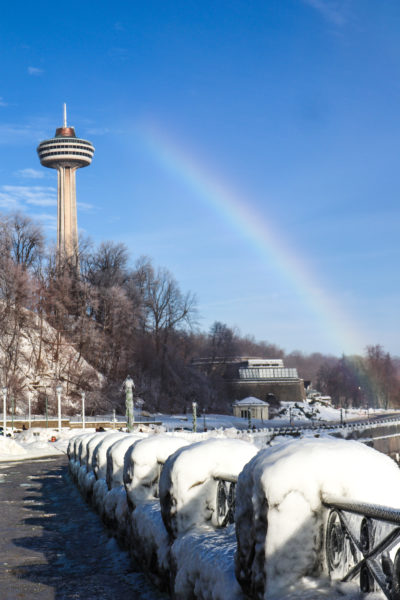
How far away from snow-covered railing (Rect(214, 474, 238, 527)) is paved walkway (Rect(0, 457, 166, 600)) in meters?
1.01

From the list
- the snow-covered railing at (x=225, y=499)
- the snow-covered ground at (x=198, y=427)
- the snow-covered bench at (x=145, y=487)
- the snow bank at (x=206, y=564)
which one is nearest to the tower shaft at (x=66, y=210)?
the snow-covered ground at (x=198, y=427)

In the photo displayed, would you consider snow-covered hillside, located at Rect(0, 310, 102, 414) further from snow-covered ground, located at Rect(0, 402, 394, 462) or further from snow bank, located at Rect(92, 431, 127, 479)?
snow bank, located at Rect(92, 431, 127, 479)

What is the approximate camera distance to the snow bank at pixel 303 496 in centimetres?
400

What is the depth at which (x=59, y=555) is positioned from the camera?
8.50 meters

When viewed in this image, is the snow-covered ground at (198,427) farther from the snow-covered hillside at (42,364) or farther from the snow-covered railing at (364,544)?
the snow-covered railing at (364,544)

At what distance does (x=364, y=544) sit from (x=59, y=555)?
573cm

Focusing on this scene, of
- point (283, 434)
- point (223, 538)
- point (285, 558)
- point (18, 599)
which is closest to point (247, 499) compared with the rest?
point (285, 558)

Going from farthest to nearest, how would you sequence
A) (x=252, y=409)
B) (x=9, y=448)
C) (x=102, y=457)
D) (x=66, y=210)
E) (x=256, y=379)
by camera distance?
(x=66, y=210) → (x=256, y=379) → (x=252, y=409) → (x=9, y=448) → (x=102, y=457)

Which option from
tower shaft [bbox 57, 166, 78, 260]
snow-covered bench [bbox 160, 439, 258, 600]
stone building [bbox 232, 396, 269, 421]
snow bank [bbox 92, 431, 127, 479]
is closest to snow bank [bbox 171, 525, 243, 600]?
snow-covered bench [bbox 160, 439, 258, 600]

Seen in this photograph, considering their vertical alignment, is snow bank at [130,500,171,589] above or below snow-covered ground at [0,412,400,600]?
below

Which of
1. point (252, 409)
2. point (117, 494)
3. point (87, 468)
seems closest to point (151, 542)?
point (117, 494)

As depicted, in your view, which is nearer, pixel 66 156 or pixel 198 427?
pixel 198 427

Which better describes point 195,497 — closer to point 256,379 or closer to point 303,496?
point 303,496

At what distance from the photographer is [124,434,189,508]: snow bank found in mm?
8023
